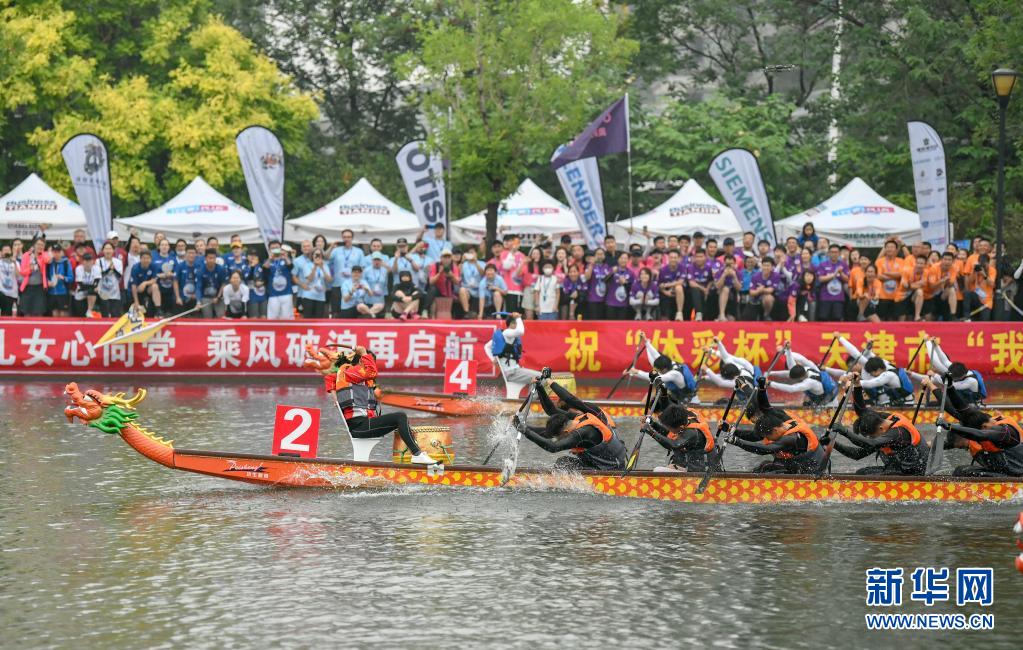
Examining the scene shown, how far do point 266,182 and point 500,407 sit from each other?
11267 millimetres

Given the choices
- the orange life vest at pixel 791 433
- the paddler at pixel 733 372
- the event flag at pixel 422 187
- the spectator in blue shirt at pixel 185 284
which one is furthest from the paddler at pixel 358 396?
the event flag at pixel 422 187

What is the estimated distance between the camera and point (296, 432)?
1659 centimetres

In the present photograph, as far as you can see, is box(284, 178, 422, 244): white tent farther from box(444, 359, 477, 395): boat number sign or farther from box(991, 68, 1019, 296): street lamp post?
box(991, 68, 1019, 296): street lamp post

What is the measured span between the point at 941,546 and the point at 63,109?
38449 mm

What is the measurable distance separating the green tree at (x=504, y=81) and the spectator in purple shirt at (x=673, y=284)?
4.73 metres

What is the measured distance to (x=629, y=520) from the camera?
1518 centimetres

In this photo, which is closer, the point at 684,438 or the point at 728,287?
the point at 684,438

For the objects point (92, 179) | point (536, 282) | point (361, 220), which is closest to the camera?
point (536, 282)

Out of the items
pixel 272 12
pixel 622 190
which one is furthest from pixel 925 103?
pixel 272 12

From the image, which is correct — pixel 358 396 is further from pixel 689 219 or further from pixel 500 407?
pixel 689 219

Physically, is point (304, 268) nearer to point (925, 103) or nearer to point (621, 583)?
point (621, 583)

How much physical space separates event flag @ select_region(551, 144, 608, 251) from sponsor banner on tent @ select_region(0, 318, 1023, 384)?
5.87 meters

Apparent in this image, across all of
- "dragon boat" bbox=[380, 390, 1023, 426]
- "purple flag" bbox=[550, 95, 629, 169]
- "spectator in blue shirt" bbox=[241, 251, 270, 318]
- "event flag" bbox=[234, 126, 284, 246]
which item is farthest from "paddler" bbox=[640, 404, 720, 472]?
"event flag" bbox=[234, 126, 284, 246]

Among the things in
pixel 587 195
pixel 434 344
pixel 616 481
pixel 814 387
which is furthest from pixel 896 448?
pixel 587 195
